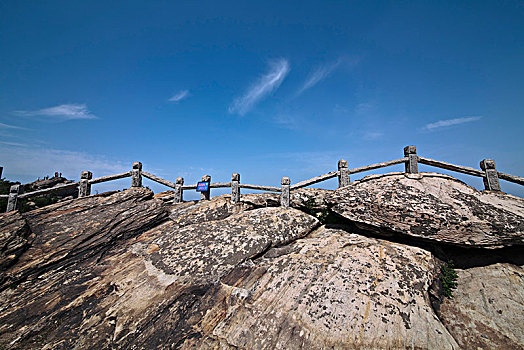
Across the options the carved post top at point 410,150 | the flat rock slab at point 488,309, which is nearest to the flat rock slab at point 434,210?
the flat rock slab at point 488,309

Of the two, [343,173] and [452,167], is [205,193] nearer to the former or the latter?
[343,173]

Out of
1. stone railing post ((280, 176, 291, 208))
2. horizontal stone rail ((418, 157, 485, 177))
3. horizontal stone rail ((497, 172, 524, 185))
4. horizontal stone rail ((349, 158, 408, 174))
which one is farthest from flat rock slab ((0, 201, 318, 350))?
horizontal stone rail ((497, 172, 524, 185))

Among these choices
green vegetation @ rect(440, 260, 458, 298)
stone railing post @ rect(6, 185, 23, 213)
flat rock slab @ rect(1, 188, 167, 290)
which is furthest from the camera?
stone railing post @ rect(6, 185, 23, 213)

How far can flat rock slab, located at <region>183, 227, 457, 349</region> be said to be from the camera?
17.7 feet

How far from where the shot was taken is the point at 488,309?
636cm

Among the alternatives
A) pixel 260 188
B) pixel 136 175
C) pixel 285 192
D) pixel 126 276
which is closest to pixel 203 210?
pixel 260 188

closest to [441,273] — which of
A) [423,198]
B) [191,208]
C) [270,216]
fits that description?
[423,198]

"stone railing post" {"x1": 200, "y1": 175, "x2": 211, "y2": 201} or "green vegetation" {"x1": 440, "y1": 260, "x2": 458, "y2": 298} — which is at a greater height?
"stone railing post" {"x1": 200, "y1": 175, "x2": 211, "y2": 201}

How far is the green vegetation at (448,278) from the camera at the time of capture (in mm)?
6995

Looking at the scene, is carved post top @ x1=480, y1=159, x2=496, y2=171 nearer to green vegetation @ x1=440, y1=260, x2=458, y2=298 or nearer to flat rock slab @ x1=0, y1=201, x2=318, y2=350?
green vegetation @ x1=440, y1=260, x2=458, y2=298

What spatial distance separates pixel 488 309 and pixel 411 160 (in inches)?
234

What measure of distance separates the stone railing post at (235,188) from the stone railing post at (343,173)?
17.1ft

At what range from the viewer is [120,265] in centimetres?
802

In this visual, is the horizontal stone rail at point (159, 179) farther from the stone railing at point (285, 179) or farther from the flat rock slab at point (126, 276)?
the flat rock slab at point (126, 276)
